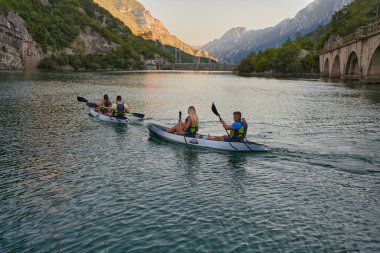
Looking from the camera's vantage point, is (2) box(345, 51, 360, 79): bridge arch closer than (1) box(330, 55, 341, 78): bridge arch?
Yes

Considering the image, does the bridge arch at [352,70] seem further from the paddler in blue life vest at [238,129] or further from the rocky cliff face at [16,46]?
the rocky cliff face at [16,46]

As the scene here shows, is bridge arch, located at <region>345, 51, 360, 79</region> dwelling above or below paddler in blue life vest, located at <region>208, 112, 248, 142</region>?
above

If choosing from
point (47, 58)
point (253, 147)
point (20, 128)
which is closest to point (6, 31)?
point (47, 58)

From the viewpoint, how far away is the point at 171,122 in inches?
1230

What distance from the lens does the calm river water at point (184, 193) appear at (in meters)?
10.4

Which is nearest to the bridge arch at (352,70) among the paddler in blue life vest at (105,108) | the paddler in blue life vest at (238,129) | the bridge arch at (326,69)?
the bridge arch at (326,69)

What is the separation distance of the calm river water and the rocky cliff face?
478 ft

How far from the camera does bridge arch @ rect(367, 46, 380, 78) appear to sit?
65775 millimetres

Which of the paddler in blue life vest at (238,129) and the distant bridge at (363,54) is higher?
the distant bridge at (363,54)

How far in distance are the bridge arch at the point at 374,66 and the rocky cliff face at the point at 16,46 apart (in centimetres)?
13959

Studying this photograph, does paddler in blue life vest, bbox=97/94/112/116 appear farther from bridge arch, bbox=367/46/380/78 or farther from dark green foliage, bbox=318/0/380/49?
dark green foliage, bbox=318/0/380/49

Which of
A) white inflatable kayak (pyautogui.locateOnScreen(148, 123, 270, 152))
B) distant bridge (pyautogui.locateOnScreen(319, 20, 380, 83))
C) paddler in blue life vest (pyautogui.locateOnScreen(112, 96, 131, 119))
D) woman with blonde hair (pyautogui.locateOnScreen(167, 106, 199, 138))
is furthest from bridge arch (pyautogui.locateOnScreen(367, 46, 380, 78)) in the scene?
woman with blonde hair (pyautogui.locateOnScreen(167, 106, 199, 138))

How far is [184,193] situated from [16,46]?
180 metres

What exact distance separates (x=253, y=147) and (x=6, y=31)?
17411 cm
